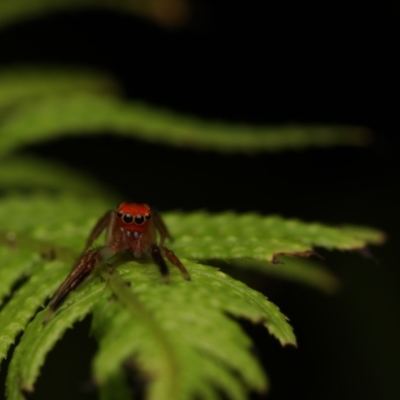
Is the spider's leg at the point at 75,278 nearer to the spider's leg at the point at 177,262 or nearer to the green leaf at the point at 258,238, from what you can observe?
the spider's leg at the point at 177,262

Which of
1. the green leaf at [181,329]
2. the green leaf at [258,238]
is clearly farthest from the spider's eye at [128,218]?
the green leaf at [181,329]

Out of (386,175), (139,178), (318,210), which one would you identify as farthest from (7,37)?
(386,175)

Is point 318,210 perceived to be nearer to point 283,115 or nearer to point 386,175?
point 386,175

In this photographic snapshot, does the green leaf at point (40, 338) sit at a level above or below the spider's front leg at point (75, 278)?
below

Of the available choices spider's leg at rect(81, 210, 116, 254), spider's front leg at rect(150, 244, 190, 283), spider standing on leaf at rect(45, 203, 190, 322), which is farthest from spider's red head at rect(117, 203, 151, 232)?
spider's front leg at rect(150, 244, 190, 283)

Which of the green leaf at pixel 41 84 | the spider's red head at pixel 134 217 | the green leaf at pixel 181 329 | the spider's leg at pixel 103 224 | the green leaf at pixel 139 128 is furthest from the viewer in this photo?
the green leaf at pixel 41 84

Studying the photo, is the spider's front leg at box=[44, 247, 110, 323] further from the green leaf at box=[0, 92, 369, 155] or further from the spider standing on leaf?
the green leaf at box=[0, 92, 369, 155]
